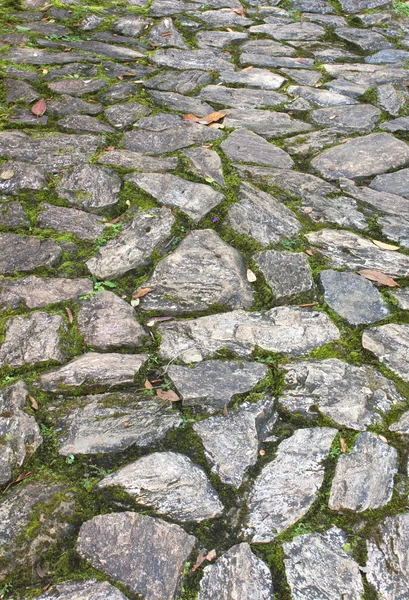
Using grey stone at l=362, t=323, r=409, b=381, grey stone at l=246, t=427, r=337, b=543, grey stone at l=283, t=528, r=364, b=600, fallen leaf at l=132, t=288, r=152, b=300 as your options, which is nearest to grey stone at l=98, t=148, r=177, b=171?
fallen leaf at l=132, t=288, r=152, b=300

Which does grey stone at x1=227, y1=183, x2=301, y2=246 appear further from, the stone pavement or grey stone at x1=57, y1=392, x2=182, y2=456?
grey stone at x1=57, y1=392, x2=182, y2=456

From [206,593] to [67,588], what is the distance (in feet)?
1.26

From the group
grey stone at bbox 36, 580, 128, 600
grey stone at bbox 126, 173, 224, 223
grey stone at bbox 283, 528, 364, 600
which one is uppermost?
grey stone at bbox 126, 173, 224, 223

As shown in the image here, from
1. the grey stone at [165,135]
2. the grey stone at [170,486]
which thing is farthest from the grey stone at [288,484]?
the grey stone at [165,135]

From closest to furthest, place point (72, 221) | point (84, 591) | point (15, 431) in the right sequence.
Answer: point (84, 591), point (15, 431), point (72, 221)

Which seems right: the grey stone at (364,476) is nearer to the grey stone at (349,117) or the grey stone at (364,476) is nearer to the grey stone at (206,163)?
the grey stone at (206,163)

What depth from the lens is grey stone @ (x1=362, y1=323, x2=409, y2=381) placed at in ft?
7.47

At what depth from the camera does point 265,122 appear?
3889 millimetres

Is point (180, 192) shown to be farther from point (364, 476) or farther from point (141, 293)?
point (364, 476)

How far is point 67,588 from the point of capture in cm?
164

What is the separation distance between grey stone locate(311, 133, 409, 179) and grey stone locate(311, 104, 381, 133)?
0.17 m

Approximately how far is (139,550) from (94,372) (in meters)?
0.70

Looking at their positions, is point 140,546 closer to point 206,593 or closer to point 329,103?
point 206,593

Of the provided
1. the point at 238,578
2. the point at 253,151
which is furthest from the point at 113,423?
the point at 253,151
